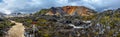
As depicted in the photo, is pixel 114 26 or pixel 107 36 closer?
pixel 107 36

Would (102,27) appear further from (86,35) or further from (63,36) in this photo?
(63,36)

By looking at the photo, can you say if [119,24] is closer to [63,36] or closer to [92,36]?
[92,36]

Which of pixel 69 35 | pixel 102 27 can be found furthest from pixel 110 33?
pixel 69 35

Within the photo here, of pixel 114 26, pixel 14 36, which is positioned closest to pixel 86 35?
pixel 114 26

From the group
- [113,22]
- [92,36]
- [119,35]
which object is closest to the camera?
[119,35]

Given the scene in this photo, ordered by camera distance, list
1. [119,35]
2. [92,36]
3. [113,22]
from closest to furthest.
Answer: [119,35] → [92,36] → [113,22]

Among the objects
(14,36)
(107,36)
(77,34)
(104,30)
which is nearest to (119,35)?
(107,36)

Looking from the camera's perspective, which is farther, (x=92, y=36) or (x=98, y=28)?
(x=98, y=28)
